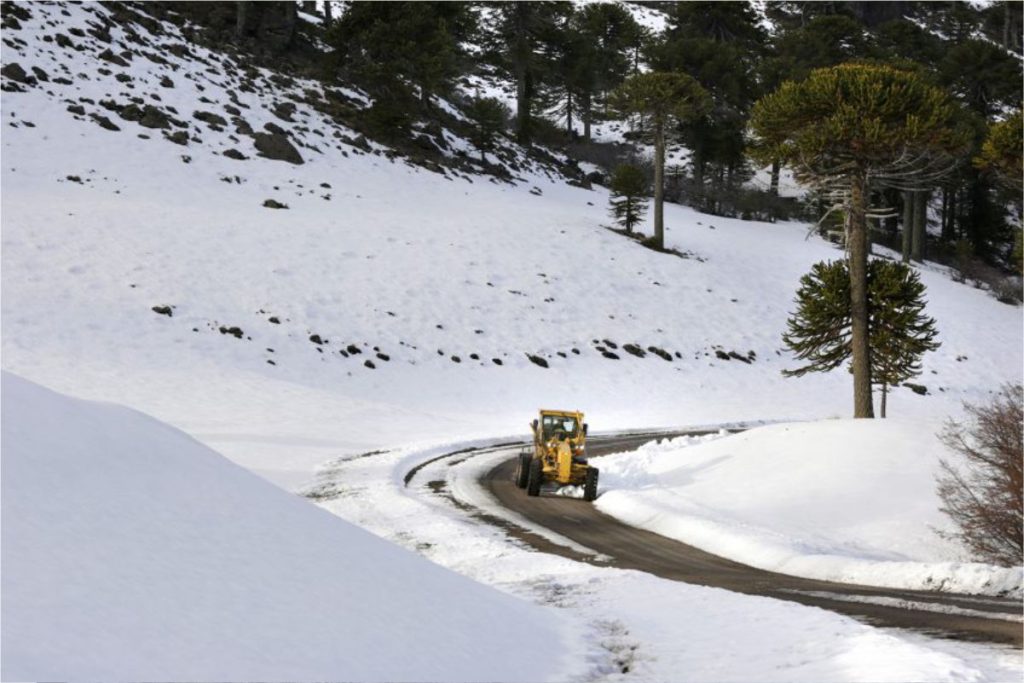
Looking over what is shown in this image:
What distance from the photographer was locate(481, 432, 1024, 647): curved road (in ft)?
32.7

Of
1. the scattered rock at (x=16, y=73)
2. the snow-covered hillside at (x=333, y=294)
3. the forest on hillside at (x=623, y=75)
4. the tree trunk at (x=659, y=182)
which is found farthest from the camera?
the forest on hillside at (x=623, y=75)

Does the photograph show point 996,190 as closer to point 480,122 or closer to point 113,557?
point 480,122

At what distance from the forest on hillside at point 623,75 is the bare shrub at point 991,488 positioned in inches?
1593

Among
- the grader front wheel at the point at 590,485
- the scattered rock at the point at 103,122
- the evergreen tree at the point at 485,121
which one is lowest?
the grader front wheel at the point at 590,485

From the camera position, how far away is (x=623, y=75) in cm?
7931

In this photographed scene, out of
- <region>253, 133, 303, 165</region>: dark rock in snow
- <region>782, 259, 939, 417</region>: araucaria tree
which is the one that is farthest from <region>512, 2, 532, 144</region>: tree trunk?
<region>782, 259, 939, 417</region>: araucaria tree

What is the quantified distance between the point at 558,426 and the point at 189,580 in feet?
49.4

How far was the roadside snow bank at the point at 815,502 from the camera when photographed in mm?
13273

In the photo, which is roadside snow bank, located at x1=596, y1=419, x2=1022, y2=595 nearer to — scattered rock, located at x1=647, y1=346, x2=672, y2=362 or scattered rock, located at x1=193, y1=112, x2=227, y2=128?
scattered rock, located at x1=647, y1=346, x2=672, y2=362

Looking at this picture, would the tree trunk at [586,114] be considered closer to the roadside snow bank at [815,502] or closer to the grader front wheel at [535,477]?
the roadside snow bank at [815,502]

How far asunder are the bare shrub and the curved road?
3.70 metres

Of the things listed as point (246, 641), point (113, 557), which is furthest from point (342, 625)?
point (113, 557)

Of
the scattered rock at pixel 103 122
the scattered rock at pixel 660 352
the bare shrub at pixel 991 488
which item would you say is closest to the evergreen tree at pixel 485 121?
the scattered rock at pixel 103 122

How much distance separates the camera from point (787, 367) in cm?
4253
